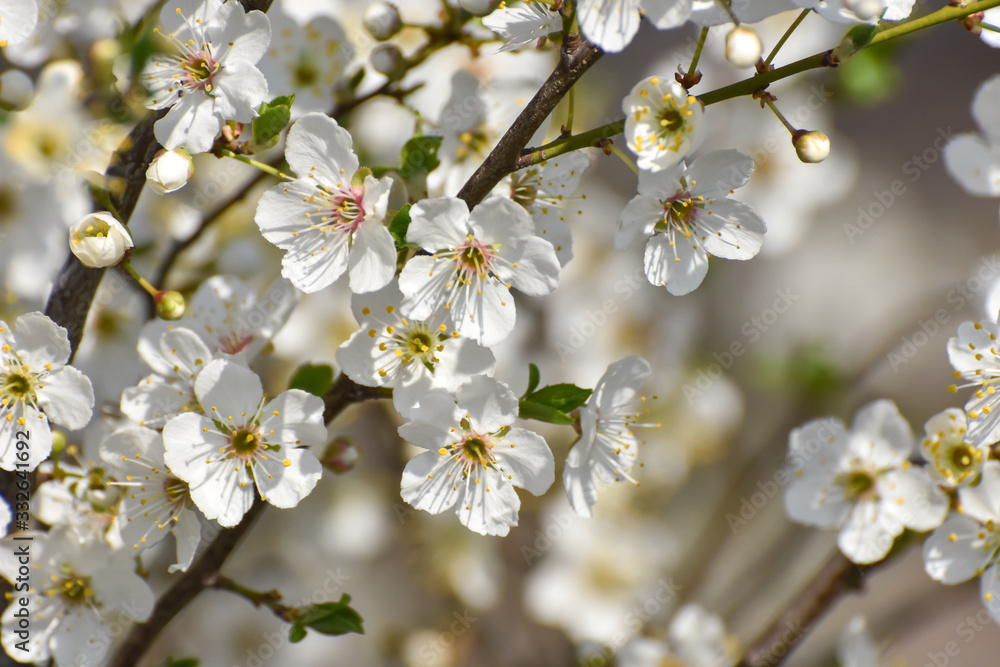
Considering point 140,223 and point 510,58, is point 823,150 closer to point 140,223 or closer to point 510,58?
point 510,58

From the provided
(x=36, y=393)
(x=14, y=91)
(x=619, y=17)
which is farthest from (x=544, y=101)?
(x=14, y=91)

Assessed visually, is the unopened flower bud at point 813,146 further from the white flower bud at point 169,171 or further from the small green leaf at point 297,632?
the small green leaf at point 297,632

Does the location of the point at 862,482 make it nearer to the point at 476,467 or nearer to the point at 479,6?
the point at 476,467

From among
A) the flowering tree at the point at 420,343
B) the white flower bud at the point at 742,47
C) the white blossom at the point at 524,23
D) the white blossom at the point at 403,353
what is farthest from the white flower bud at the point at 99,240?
the white flower bud at the point at 742,47

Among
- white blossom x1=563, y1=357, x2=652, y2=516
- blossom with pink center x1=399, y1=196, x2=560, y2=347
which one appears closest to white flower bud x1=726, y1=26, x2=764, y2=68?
blossom with pink center x1=399, y1=196, x2=560, y2=347

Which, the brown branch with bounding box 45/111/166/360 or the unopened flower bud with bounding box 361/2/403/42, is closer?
the brown branch with bounding box 45/111/166/360

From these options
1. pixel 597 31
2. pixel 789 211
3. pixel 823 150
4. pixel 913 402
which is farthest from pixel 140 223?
pixel 913 402

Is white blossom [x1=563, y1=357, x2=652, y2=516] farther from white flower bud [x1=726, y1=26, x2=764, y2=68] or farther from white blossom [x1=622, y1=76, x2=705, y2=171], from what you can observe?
white flower bud [x1=726, y1=26, x2=764, y2=68]
